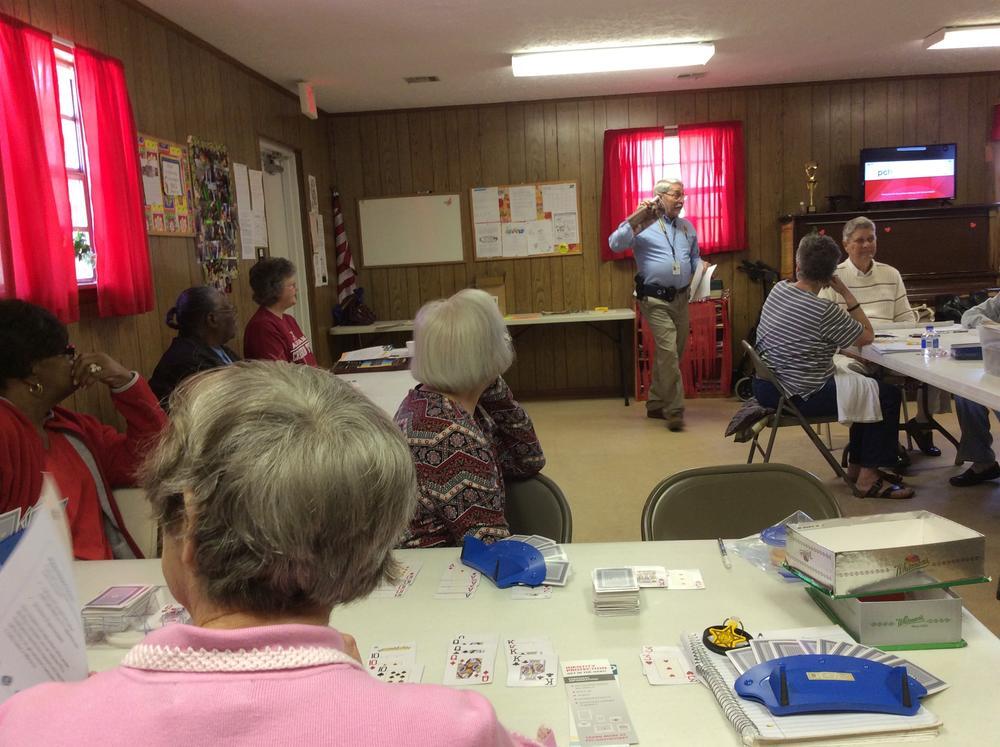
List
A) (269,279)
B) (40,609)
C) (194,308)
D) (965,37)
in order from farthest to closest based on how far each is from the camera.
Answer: (965,37), (269,279), (194,308), (40,609)

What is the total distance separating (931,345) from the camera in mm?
3715

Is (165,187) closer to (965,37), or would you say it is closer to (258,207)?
(258,207)

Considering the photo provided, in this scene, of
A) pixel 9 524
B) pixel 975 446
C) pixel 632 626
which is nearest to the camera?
pixel 9 524

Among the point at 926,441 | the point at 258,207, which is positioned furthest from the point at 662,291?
the point at 258,207

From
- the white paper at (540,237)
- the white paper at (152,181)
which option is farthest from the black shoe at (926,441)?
the white paper at (152,181)

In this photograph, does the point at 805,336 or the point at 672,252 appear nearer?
the point at 805,336

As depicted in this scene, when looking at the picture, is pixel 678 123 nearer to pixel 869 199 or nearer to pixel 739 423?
pixel 869 199

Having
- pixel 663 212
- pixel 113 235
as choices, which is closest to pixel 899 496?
pixel 663 212

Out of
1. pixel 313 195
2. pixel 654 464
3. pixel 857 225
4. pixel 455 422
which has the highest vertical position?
pixel 313 195

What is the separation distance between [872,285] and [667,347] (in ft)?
5.22

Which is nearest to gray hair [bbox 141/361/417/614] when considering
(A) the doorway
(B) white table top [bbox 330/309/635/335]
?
(A) the doorway

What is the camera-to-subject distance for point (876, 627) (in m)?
1.27

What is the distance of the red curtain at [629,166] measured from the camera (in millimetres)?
6637

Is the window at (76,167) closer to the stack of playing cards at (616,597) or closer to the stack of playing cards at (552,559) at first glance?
the stack of playing cards at (552,559)
